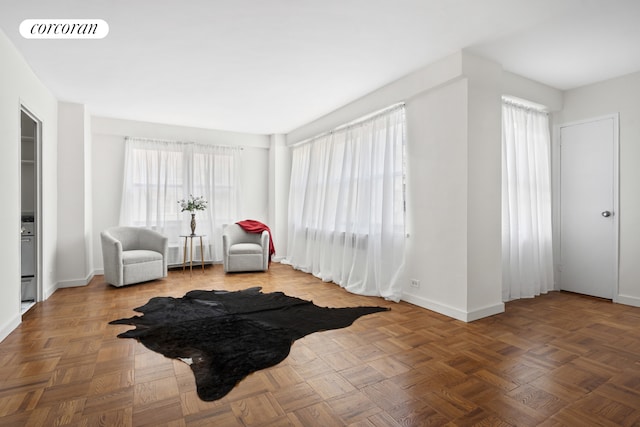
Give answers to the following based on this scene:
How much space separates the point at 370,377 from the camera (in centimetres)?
224

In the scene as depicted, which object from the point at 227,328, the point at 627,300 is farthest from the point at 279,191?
the point at 627,300

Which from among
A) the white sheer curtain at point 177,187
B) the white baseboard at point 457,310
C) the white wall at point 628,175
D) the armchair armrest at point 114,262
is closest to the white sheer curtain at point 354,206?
the white baseboard at point 457,310

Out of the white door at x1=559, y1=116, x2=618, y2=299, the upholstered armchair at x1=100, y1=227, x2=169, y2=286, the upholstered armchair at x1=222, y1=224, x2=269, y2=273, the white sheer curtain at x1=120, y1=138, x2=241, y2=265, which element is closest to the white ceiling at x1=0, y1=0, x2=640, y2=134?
the white door at x1=559, y1=116, x2=618, y2=299

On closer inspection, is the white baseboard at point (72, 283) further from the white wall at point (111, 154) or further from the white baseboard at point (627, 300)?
the white baseboard at point (627, 300)

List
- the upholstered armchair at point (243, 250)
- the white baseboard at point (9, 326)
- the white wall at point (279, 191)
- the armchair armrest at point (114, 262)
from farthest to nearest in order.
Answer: the white wall at point (279, 191) → the upholstered armchair at point (243, 250) → the armchair armrest at point (114, 262) → the white baseboard at point (9, 326)

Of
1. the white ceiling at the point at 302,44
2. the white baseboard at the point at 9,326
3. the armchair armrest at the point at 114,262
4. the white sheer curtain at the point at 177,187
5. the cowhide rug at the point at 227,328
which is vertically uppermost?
the white ceiling at the point at 302,44

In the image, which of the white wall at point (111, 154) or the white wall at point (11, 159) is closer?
the white wall at point (11, 159)

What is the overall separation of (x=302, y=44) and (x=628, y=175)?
13.1 ft

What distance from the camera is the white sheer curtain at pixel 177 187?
5.90 meters

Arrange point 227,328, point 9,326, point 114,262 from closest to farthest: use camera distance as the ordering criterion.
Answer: point 9,326
point 227,328
point 114,262

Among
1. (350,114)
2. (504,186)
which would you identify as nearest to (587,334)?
(504,186)

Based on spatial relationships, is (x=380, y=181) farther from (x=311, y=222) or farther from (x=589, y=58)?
(x=589, y=58)

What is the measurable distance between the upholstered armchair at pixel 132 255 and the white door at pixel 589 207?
18.9ft

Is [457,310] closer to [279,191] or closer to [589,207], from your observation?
[589,207]
